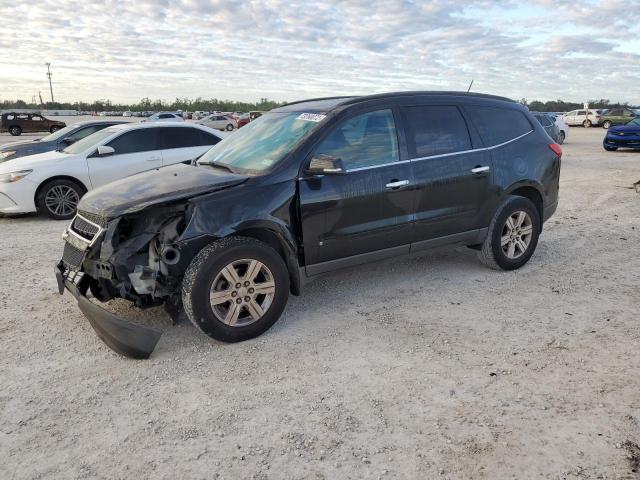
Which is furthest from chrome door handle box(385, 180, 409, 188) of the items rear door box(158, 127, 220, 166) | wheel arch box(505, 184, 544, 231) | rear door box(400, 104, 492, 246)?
rear door box(158, 127, 220, 166)

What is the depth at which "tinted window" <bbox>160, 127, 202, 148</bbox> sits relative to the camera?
30.5 ft

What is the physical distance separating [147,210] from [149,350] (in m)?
0.99

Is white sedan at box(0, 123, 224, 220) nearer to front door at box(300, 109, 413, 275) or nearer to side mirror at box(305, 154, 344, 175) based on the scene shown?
front door at box(300, 109, 413, 275)

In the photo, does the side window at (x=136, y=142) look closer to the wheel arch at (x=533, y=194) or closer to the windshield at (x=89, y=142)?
the windshield at (x=89, y=142)

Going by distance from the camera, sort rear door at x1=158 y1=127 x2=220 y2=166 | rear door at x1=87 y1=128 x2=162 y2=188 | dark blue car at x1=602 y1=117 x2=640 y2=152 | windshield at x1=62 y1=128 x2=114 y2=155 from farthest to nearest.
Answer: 1. dark blue car at x1=602 y1=117 x2=640 y2=152
2. rear door at x1=158 y1=127 x2=220 y2=166
3. windshield at x1=62 y1=128 x2=114 y2=155
4. rear door at x1=87 y1=128 x2=162 y2=188

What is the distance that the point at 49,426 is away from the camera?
3.03 meters

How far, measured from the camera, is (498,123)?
215 inches

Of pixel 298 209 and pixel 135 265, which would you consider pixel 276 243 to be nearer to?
pixel 298 209

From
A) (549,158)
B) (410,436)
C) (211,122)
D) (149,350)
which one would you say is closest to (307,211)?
(149,350)

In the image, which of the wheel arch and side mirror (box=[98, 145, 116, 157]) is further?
side mirror (box=[98, 145, 116, 157])

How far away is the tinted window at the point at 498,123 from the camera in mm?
5297

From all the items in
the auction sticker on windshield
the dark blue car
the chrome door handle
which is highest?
the auction sticker on windshield

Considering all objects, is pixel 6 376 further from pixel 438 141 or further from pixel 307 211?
pixel 438 141

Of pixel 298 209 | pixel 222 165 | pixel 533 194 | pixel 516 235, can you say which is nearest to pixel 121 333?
pixel 298 209
